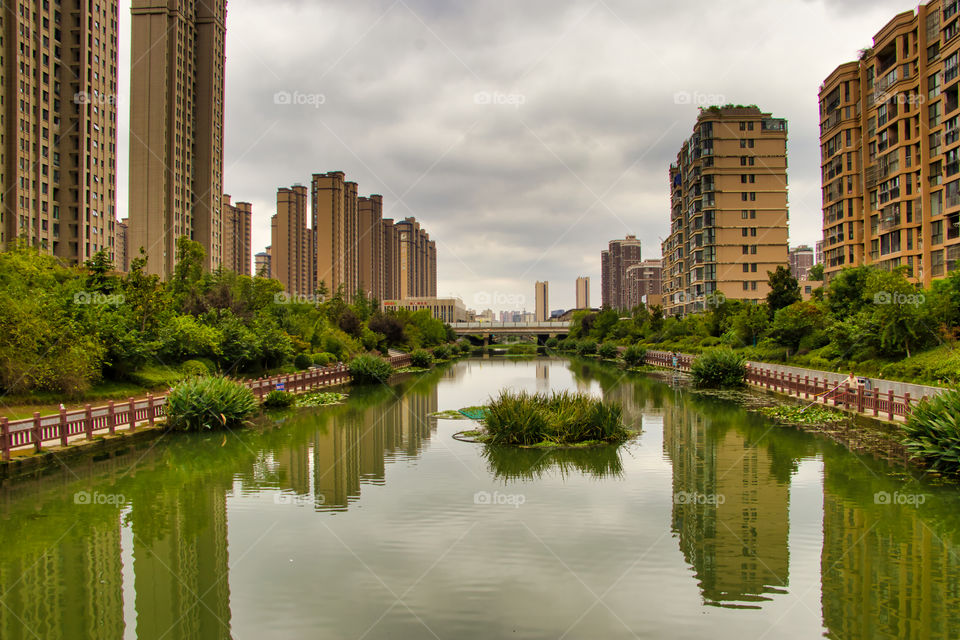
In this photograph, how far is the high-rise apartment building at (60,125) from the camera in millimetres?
58969

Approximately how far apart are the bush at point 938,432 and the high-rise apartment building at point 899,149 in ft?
102

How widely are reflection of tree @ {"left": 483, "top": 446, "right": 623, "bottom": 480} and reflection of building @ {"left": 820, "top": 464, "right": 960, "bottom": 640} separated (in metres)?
4.94

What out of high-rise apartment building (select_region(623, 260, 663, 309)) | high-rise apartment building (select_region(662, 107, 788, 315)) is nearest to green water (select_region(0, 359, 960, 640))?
high-rise apartment building (select_region(662, 107, 788, 315))

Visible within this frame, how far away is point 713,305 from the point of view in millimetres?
57594

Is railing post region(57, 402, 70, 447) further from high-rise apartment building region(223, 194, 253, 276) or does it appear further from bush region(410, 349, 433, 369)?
high-rise apartment building region(223, 194, 253, 276)

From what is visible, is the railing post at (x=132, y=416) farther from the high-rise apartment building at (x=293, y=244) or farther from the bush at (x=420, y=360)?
the high-rise apartment building at (x=293, y=244)

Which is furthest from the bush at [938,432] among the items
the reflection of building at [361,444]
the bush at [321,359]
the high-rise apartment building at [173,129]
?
the high-rise apartment building at [173,129]

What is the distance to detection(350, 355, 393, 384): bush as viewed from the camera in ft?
129

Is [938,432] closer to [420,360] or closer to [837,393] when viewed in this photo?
[837,393]

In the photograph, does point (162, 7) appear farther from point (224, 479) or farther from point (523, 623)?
point (523, 623)

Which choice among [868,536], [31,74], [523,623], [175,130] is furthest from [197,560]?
[175,130]

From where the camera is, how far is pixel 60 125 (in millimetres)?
65375

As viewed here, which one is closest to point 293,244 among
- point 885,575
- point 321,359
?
point 321,359

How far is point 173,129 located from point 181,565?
87.4 m
